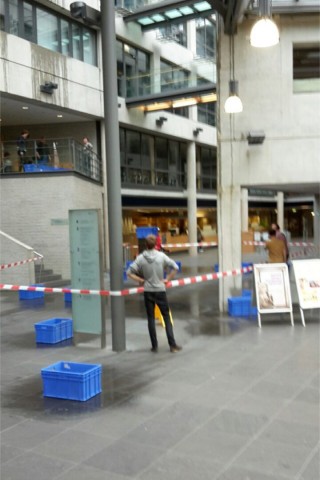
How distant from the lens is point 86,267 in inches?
343

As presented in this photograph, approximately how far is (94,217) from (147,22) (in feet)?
67.7

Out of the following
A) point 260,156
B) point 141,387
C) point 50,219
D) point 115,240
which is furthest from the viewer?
point 50,219

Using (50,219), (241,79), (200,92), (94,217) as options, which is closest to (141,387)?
(94,217)

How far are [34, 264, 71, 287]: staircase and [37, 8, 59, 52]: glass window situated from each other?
9.44 meters

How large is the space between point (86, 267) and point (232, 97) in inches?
177

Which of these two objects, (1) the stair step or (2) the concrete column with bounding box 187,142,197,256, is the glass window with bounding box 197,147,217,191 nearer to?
(2) the concrete column with bounding box 187,142,197,256

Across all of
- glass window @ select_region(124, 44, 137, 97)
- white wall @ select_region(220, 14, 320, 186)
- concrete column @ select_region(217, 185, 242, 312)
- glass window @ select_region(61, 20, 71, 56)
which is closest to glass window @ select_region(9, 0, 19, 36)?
glass window @ select_region(61, 20, 71, 56)

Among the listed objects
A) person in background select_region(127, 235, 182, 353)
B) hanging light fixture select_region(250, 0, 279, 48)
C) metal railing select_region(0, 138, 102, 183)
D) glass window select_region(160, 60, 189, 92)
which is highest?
glass window select_region(160, 60, 189, 92)

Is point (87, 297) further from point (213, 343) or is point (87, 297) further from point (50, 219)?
point (50, 219)

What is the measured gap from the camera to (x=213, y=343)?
8.51 meters

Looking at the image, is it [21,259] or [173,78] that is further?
[173,78]

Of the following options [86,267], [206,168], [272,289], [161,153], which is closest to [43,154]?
[86,267]

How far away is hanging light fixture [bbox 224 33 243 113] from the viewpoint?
32.6 ft

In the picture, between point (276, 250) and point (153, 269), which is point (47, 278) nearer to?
point (276, 250)
